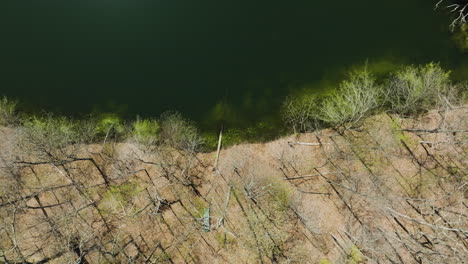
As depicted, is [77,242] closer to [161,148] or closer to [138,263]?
[138,263]

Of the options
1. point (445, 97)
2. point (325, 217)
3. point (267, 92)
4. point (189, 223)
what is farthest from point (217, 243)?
point (445, 97)

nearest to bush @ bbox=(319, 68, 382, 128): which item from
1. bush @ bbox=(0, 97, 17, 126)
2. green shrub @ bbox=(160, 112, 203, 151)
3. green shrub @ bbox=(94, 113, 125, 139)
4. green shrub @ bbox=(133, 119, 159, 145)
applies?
green shrub @ bbox=(160, 112, 203, 151)

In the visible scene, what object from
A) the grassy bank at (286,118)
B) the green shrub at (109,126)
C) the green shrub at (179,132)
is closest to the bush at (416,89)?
the grassy bank at (286,118)

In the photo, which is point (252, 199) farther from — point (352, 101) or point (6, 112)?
point (6, 112)

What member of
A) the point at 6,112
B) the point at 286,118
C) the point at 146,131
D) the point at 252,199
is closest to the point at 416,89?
the point at 286,118

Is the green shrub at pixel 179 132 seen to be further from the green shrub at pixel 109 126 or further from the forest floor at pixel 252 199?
the green shrub at pixel 109 126

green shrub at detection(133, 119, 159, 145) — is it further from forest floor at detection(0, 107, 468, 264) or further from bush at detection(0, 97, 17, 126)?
bush at detection(0, 97, 17, 126)

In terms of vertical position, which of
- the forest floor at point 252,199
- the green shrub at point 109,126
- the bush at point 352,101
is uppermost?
the bush at point 352,101
